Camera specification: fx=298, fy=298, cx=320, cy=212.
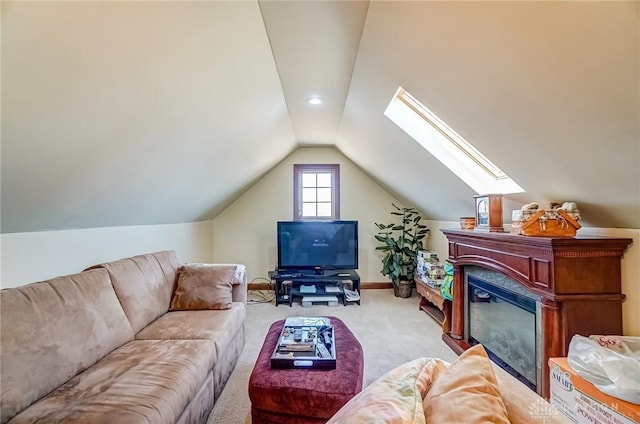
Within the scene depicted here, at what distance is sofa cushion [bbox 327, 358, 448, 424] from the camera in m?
0.64

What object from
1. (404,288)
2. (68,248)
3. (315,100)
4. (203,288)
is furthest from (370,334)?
(68,248)

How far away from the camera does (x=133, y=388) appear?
4.41 ft

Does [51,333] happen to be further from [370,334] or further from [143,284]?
[370,334]

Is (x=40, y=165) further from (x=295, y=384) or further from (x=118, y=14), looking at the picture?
(x=295, y=384)

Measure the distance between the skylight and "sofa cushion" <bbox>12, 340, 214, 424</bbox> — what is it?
92.0 inches

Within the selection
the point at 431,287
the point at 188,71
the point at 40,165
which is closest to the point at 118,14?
the point at 188,71

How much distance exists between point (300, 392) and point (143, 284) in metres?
1.50

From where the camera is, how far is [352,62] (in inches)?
84.4

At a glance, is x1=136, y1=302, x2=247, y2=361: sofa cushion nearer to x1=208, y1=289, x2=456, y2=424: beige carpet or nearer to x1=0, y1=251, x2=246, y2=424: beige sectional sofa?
x1=0, y1=251, x2=246, y2=424: beige sectional sofa

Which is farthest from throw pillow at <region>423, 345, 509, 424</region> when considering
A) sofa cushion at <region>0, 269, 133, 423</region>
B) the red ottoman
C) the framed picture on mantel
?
the framed picture on mantel

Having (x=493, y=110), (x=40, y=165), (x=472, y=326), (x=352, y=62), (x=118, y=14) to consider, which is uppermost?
(x=352, y=62)

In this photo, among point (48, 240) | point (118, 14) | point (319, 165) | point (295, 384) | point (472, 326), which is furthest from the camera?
point (319, 165)

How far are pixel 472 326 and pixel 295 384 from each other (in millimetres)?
1982

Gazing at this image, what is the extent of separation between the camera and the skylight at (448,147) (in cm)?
261
